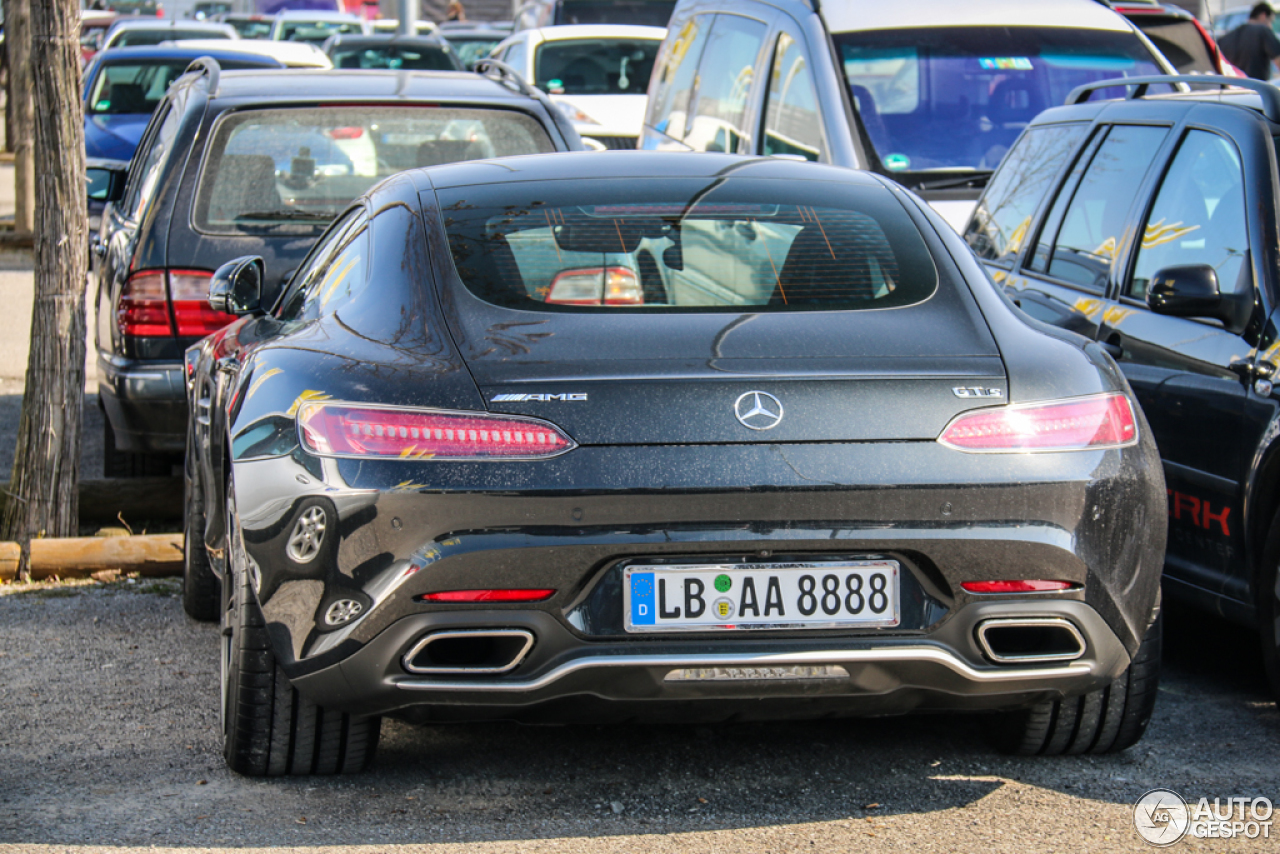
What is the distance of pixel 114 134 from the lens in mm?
16391

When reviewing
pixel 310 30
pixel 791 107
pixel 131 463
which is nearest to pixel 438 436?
pixel 131 463

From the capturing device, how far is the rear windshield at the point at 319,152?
6.48m

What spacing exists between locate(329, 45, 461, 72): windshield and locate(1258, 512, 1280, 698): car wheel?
748 inches

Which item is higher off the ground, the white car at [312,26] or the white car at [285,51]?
the white car at [285,51]

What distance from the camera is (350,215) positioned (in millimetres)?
4703

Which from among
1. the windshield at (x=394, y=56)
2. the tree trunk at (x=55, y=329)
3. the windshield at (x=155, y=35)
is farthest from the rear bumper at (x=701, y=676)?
the windshield at (x=155, y=35)

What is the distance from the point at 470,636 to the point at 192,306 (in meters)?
3.41

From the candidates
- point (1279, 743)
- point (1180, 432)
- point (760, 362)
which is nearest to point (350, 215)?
point (760, 362)

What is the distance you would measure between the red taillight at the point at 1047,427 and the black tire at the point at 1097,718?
0.56 meters

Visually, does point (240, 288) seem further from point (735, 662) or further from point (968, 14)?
point (968, 14)

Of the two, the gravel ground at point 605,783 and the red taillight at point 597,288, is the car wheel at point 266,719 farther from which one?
the red taillight at point 597,288

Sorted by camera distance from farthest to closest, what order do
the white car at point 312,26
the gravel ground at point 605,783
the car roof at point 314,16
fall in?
1. the car roof at point 314,16
2. the white car at point 312,26
3. the gravel ground at point 605,783

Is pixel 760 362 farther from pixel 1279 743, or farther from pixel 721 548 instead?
pixel 1279 743

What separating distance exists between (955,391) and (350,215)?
1.97m
